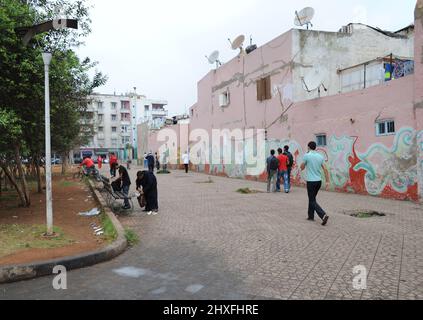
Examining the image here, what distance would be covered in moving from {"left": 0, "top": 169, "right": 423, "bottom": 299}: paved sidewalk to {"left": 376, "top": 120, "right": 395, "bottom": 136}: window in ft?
10.9

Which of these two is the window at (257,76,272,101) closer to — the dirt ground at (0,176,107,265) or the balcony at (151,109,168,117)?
the dirt ground at (0,176,107,265)

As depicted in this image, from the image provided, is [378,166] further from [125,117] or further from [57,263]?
[125,117]

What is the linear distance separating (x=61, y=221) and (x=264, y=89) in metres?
13.8

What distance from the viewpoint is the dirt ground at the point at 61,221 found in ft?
18.6

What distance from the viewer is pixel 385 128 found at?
12.3 meters

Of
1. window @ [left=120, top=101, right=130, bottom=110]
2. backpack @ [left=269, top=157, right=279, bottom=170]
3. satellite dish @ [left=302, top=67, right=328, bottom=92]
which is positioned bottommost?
backpack @ [left=269, top=157, right=279, bottom=170]

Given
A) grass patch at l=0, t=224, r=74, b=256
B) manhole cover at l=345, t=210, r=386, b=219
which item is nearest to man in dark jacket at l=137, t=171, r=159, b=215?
grass patch at l=0, t=224, r=74, b=256

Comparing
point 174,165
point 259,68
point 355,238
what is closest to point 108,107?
point 174,165

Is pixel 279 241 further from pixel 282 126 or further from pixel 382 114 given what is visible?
pixel 282 126

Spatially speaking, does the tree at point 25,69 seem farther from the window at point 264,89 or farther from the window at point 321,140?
the window at point 264,89

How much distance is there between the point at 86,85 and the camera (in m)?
15.6

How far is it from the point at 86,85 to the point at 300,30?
988cm

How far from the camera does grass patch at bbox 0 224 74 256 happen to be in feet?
20.5

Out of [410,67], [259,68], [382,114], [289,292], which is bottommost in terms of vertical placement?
[289,292]
